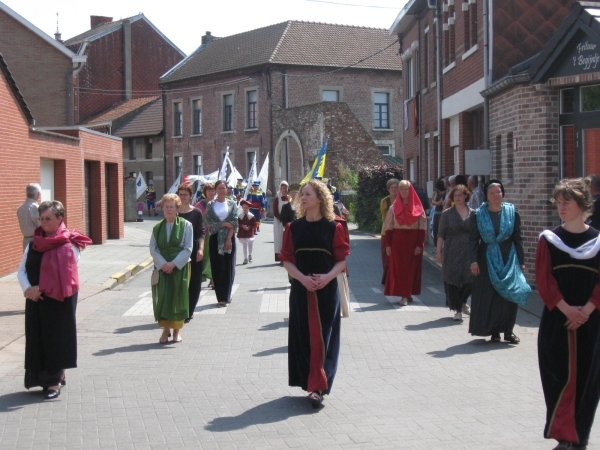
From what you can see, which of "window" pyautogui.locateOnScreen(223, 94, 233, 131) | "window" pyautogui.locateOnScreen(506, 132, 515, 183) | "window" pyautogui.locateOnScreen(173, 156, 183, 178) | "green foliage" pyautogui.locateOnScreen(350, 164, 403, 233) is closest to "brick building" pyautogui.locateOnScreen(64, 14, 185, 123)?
"window" pyautogui.locateOnScreen(173, 156, 183, 178)

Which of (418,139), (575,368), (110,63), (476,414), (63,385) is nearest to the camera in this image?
(575,368)

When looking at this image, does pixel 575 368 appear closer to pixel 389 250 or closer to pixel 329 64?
pixel 389 250

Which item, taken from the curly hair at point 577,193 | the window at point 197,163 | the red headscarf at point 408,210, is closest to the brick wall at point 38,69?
the window at point 197,163

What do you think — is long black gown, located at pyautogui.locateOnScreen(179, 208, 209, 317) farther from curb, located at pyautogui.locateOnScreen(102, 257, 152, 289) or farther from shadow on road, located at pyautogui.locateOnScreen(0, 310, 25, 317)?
curb, located at pyautogui.locateOnScreen(102, 257, 152, 289)

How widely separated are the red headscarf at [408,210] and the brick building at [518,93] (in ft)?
8.94

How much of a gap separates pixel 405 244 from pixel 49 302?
6.72 meters

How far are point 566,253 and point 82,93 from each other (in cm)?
5733

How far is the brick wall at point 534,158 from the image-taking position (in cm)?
1495

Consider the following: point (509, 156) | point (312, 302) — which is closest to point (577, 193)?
point (312, 302)

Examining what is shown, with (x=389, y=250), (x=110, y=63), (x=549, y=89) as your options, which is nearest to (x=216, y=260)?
(x=389, y=250)

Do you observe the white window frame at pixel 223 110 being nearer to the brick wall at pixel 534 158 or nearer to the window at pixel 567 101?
the brick wall at pixel 534 158

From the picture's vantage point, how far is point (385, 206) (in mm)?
14312

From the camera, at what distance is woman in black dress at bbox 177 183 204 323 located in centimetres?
1168

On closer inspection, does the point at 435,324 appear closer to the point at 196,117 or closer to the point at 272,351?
the point at 272,351
